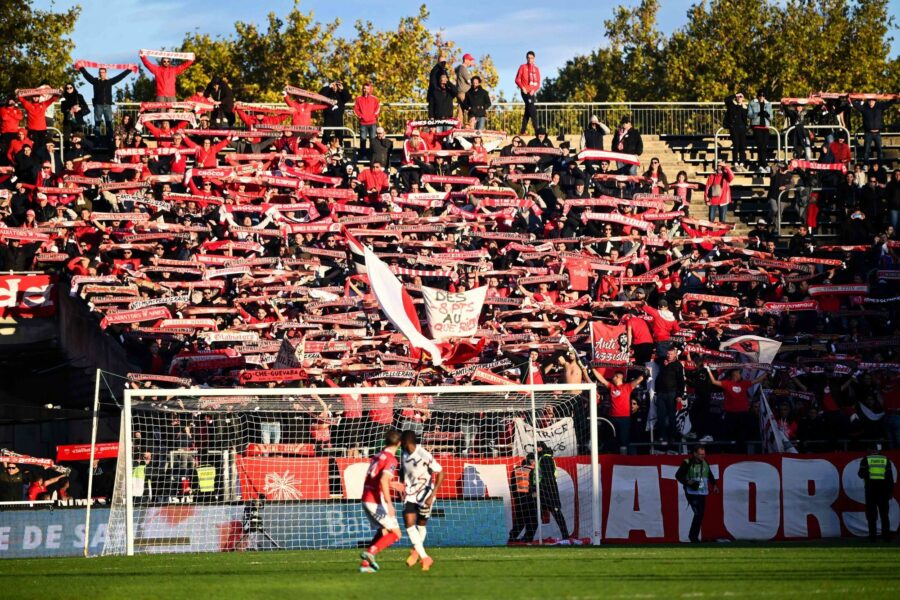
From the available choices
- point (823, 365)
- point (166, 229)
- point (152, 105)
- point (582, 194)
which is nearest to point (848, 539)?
point (823, 365)

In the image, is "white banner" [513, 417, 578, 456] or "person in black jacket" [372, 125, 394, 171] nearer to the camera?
"white banner" [513, 417, 578, 456]

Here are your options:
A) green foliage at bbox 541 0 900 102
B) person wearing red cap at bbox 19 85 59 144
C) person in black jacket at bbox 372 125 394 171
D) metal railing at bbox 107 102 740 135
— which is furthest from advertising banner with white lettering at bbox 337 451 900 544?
green foliage at bbox 541 0 900 102

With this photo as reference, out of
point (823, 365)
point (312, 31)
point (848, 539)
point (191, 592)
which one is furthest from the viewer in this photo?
point (312, 31)

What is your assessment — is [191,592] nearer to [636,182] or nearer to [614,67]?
[636,182]

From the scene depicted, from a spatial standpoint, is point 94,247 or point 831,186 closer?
point 94,247

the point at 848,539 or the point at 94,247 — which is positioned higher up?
the point at 94,247

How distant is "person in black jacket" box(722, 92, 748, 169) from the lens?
32.2 meters

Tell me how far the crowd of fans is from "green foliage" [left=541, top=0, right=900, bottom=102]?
28.2m

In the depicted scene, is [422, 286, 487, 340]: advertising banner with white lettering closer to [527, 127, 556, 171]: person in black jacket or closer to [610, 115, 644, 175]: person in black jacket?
[527, 127, 556, 171]: person in black jacket

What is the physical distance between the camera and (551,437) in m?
23.0

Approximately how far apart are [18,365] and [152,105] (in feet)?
20.8

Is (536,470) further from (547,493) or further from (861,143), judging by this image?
(861,143)

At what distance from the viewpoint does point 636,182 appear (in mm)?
30234

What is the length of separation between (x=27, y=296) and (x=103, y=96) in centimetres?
651
